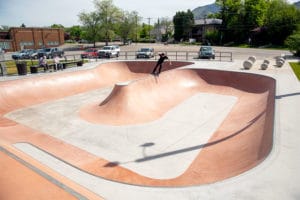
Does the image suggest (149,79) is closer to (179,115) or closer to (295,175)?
(179,115)

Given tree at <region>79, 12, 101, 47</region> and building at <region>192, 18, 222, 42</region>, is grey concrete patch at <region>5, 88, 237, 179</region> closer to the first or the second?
tree at <region>79, 12, 101, 47</region>

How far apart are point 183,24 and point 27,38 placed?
49311 millimetres

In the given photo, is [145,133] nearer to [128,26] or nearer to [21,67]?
[21,67]

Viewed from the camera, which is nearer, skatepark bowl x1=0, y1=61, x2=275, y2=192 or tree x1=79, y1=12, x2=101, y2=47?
skatepark bowl x1=0, y1=61, x2=275, y2=192

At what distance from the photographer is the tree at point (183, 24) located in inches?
3027

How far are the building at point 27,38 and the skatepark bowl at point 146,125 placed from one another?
46.2m

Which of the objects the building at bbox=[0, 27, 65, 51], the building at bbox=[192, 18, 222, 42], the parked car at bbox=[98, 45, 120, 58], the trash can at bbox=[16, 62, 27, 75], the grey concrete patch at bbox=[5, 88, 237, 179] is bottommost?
the grey concrete patch at bbox=[5, 88, 237, 179]

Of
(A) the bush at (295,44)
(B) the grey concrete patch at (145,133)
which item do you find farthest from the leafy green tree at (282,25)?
(B) the grey concrete patch at (145,133)

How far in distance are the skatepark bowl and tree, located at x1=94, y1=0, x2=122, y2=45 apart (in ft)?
133

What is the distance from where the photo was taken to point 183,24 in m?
76.8

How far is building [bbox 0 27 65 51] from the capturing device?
51.9 metres

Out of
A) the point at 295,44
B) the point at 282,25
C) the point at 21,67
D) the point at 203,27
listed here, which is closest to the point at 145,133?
the point at 21,67

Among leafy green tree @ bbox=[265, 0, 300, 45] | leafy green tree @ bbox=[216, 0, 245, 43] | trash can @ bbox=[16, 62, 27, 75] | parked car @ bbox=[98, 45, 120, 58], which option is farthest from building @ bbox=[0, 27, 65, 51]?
leafy green tree @ bbox=[265, 0, 300, 45]

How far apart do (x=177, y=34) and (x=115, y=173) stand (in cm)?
7845
